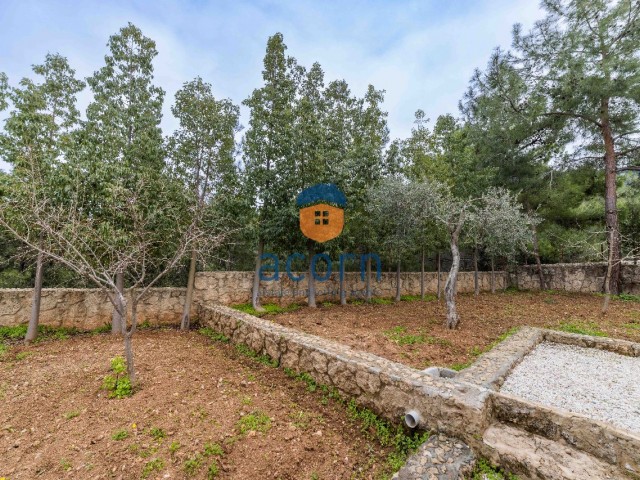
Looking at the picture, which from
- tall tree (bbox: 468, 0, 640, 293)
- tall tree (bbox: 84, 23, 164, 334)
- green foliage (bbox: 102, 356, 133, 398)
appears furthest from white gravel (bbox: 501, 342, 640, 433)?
tall tree (bbox: 84, 23, 164, 334)

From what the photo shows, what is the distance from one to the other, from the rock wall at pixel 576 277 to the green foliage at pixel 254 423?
16311mm

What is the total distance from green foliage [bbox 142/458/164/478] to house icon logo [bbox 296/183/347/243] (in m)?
6.48

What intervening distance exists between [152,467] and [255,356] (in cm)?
293

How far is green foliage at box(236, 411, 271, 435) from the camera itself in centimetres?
321


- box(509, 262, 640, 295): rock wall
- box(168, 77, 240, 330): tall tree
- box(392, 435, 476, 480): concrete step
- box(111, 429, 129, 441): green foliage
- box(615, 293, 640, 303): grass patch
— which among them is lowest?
box(111, 429, 129, 441): green foliage

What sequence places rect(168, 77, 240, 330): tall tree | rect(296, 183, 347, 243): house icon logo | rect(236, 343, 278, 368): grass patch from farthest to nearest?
1. rect(296, 183, 347, 243): house icon logo
2. rect(168, 77, 240, 330): tall tree
3. rect(236, 343, 278, 368): grass patch

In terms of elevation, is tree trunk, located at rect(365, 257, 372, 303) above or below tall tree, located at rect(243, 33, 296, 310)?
below

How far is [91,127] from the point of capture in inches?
247

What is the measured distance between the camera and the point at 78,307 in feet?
23.2

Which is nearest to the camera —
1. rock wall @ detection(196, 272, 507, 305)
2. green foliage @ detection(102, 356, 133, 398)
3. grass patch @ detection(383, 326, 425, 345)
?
green foliage @ detection(102, 356, 133, 398)

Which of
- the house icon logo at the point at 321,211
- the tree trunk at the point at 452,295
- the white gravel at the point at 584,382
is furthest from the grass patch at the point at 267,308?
the white gravel at the point at 584,382

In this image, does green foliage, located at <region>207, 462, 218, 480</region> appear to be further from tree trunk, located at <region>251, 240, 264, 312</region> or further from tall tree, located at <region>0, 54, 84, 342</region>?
tree trunk, located at <region>251, 240, 264, 312</region>

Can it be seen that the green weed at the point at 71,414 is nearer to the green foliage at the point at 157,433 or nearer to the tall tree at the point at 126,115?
the green foliage at the point at 157,433

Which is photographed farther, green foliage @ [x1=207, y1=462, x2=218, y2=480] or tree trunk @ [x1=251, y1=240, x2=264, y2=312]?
tree trunk @ [x1=251, y1=240, x2=264, y2=312]
